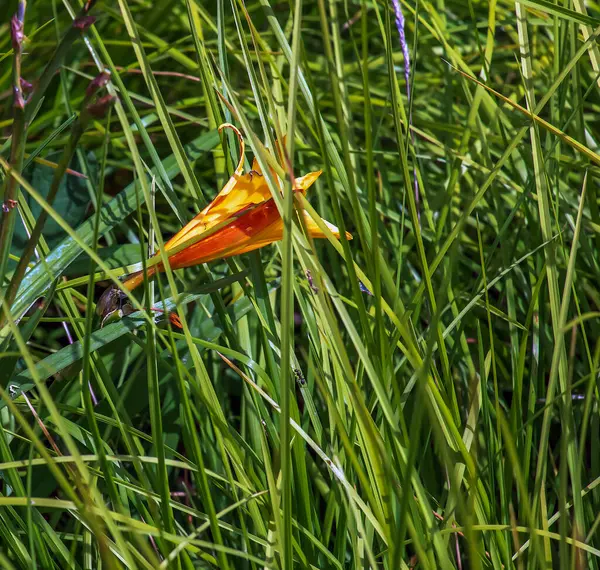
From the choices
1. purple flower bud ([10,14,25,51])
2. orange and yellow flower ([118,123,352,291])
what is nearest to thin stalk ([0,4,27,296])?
purple flower bud ([10,14,25,51])

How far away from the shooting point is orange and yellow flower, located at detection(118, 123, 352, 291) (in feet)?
2.28

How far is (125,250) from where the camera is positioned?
3.31ft

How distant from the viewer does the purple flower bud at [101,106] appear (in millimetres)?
471

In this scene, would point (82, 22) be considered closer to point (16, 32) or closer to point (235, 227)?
point (16, 32)

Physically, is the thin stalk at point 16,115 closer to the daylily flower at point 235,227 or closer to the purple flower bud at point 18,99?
the purple flower bud at point 18,99

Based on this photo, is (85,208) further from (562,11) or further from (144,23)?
(562,11)

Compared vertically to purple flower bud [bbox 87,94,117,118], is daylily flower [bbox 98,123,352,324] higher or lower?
lower

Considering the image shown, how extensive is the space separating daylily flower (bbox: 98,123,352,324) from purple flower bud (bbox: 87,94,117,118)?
184mm

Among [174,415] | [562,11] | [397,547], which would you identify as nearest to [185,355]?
[174,415]

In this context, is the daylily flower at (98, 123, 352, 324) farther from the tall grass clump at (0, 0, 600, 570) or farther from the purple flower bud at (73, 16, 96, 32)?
the purple flower bud at (73, 16, 96, 32)

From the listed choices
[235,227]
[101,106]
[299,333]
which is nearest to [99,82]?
[101,106]

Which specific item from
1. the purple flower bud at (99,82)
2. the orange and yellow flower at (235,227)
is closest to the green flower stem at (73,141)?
the purple flower bud at (99,82)

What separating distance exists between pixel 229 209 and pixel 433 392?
31cm

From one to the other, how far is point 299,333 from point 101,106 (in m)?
0.91
